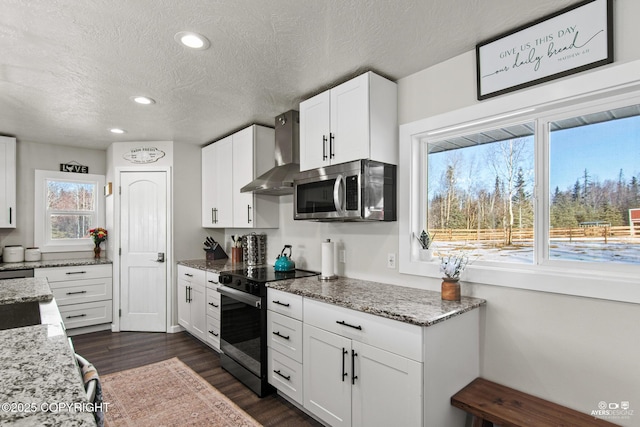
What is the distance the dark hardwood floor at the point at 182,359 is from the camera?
248 centimetres

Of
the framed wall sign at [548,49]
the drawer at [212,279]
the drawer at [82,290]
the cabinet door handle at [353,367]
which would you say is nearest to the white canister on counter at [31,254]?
the drawer at [82,290]

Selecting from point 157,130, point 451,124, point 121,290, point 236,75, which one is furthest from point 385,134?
point 121,290

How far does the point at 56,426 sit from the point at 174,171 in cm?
406

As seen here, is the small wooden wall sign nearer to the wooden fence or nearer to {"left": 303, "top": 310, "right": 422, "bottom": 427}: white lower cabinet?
{"left": 303, "top": 310, "right": 422, "bottom": 427}: white lower cabinet

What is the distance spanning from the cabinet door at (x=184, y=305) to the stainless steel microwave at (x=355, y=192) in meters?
2.27

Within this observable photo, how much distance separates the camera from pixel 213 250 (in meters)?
4.44

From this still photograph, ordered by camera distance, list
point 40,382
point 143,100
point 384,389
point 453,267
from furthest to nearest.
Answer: point 143,100 → point 453,267 → point 384,389 → point 40,382

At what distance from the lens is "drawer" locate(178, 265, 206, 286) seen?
150 inches

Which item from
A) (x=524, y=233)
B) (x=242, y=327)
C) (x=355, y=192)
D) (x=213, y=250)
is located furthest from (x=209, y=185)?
(x=524, y=233)

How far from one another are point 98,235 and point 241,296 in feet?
9.93

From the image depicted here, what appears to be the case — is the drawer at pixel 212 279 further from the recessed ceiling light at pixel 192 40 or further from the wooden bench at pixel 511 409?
the wooden bench at pixel 511 409

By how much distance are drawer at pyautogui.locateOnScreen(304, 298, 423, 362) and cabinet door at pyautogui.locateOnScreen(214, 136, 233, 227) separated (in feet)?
6.69

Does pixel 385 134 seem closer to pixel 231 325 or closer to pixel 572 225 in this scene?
pixel 572 225

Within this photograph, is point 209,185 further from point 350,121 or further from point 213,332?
point 350,121
